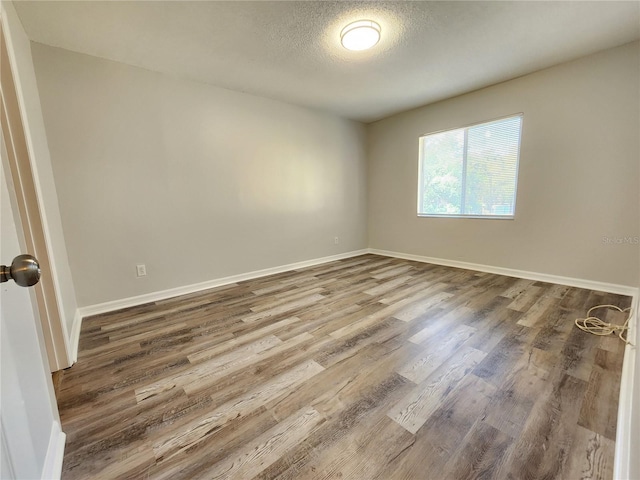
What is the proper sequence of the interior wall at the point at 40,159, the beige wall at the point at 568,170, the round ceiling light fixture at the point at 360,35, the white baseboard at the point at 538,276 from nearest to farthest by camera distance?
the interior wall at the point at 40,159 < the round ceiling light fixture at the point at 360,35 < the beige wall at the point at 568,170 < the white baseboard at the point at 538,276

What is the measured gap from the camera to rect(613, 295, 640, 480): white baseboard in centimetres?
96

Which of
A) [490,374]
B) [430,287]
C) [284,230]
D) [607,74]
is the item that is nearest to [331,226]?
[284,230]

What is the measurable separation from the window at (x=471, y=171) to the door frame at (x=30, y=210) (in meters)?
4.37

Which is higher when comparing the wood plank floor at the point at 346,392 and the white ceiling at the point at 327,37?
the white ceiling at the point at 327,37

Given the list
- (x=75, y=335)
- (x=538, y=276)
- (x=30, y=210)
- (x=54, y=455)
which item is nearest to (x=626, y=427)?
(x=54, y=455)

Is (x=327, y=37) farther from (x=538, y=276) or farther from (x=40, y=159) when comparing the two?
(x=538, y=276)

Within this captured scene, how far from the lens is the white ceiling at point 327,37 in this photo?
1925mm

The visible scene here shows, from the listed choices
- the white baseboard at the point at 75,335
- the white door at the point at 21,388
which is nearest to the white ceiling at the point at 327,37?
the white door at the point at 21,388

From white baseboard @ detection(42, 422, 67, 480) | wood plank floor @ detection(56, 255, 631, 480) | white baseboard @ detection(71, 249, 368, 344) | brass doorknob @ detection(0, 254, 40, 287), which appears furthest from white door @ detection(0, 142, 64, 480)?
white baseboard @ detection(71, 249, 368, 344)

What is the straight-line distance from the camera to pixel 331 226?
4.60m

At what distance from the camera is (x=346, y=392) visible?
1.43 meters

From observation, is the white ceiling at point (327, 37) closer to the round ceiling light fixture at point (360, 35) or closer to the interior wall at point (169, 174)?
the round ceiling light fixture at point (360, 35)

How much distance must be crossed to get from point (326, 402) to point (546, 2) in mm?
3096

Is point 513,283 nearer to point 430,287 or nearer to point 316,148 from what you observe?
point 430,287
